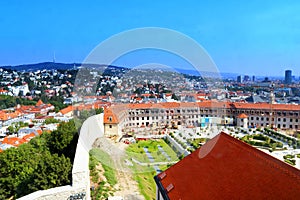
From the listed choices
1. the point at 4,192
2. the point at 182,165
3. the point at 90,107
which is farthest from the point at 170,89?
the point at 4,192

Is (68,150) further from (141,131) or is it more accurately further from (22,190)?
(141,131)

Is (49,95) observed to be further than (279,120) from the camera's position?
Yes

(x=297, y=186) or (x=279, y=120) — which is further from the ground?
(x=297, y=186)

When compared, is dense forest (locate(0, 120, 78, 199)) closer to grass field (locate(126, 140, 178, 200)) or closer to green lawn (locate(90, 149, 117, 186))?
green lawn (locate(90, 149, 117, 186))

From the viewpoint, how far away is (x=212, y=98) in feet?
13.1

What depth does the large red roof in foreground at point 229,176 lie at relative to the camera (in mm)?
3039

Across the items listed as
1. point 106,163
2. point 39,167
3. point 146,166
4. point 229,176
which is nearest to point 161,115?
point 146,166

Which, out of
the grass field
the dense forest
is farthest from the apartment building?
the dense forest

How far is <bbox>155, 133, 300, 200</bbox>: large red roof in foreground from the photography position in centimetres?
304

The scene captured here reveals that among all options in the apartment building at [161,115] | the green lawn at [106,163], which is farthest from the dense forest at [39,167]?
the apartment building at [161,115]

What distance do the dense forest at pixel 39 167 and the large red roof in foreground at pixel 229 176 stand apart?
8.02 feet

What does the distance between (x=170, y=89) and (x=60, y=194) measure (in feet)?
10.3

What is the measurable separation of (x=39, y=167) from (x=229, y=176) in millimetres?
4569

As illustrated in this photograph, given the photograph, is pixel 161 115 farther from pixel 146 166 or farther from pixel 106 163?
pixel 106 163
